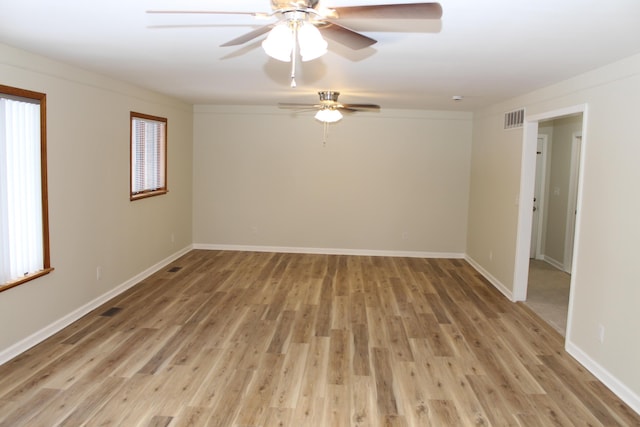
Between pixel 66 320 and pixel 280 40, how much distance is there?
11.8 ft

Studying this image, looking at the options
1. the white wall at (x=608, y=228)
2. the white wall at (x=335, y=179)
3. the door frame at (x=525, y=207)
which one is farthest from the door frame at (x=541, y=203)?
the white wall at (x=608, y=228)

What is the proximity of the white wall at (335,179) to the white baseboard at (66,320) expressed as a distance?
1948 millimetres

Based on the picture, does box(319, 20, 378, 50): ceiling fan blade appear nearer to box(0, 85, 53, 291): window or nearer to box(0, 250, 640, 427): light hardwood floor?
box(0, 250, 640, 427): light hardwood floor

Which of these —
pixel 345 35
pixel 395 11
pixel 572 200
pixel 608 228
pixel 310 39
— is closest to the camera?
pixel 395 11

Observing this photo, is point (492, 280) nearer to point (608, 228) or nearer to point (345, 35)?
point (608, 228)

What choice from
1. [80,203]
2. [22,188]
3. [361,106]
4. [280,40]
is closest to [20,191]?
[22,188]

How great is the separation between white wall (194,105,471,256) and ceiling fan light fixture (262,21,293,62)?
5.65 metres

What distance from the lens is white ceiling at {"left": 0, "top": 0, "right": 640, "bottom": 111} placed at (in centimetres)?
242

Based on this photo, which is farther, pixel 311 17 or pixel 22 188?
pixel 22 188

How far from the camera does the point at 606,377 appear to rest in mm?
3398

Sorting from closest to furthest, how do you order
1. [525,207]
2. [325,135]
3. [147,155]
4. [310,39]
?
1. [310,39]
2. [525,207]
3. [147,155]
4. [325,135]

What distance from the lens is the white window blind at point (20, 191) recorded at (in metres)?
3.47

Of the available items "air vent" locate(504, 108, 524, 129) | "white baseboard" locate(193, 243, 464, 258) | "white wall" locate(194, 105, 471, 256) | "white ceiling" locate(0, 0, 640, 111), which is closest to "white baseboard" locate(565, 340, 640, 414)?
"white ceiling" locate(0, 0, 640, 111)

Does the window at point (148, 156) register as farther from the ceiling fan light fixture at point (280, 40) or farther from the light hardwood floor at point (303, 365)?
the ceiling fan light fixture at point (280, 40)
